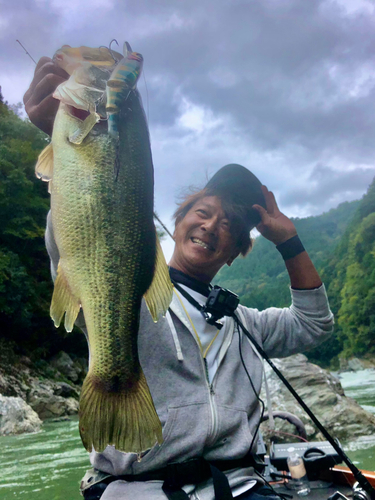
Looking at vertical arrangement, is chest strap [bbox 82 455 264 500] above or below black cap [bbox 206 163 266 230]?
below

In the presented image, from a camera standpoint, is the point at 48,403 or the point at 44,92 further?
the point at 48,403

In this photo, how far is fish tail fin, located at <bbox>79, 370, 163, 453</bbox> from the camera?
1.52 metres

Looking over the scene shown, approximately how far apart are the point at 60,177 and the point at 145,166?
32 centimetres

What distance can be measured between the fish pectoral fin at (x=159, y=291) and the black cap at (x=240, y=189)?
1258 millimetres

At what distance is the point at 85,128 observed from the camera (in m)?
1.61

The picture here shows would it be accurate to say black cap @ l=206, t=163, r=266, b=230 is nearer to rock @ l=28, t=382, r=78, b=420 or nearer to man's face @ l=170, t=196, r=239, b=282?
man's face @ l=170, t=196, r=239, b=282

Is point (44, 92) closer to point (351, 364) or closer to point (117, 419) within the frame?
point (117, 419)

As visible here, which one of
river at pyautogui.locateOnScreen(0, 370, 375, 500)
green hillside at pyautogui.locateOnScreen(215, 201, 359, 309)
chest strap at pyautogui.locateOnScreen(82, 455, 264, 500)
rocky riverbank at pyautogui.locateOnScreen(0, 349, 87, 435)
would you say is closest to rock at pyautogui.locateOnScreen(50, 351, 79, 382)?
rocky riverbank at pyautogui.locateOnScreen(0, 349, 87, 435)

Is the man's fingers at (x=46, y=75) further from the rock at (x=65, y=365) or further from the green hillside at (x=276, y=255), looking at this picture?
the green hillside at (x=276, y=255)

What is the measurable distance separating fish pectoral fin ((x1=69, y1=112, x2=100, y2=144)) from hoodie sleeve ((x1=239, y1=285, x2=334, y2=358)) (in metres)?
1.74

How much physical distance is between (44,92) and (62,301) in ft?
2.90

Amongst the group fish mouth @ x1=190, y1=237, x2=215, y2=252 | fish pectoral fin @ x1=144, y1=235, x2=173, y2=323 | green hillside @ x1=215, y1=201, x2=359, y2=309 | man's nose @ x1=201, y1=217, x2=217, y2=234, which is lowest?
fish pectoral fin @ x1=144, y1=235, x2=173, y2=323

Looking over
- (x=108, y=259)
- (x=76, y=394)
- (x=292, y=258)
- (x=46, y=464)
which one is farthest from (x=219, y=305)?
(x=76, y=394)

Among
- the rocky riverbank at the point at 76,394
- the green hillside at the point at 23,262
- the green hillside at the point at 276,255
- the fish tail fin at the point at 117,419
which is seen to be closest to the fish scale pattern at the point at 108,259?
the fish tail fin at the point at 117,419
